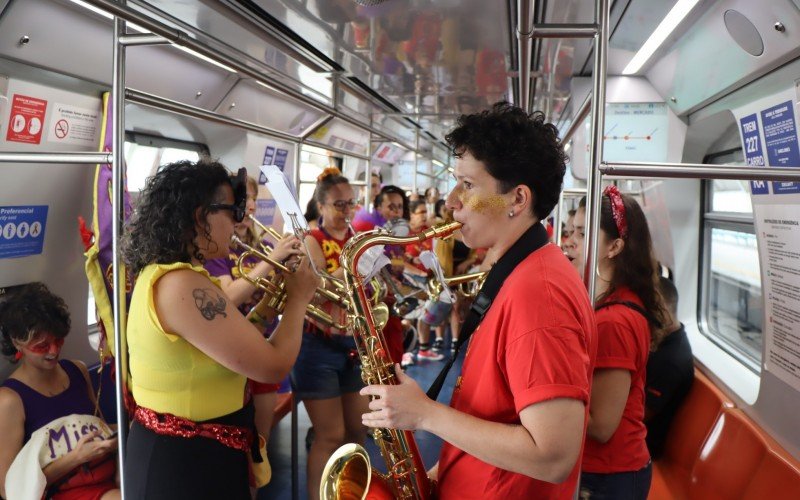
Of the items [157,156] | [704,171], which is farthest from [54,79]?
[704,171]

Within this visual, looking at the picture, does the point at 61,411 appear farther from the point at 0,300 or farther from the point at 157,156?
the point at 157,156

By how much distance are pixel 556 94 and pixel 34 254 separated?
4798mm

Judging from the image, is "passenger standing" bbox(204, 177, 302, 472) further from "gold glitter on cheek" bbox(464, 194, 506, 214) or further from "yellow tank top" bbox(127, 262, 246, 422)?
"gold glitter on cheek" bbox(464, 194, 506, 214)

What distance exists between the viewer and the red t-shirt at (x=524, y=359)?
1241 millimetres

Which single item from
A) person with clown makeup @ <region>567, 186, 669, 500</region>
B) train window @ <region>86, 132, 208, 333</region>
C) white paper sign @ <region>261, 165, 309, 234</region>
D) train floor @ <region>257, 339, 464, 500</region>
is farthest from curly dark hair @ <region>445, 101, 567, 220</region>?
train window @ <region>86, 132, 208, 333</region>

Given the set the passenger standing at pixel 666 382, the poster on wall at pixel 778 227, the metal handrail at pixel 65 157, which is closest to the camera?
the metal handrail at pixel 65 157

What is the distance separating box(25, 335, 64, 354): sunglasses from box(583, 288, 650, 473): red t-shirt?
8.66ft

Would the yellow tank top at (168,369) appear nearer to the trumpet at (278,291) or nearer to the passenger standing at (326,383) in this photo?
the trumpet at (278,291)

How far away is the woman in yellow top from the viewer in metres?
1.87

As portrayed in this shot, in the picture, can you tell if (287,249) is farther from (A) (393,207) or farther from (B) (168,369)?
(A) (393,207)

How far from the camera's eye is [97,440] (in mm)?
2828

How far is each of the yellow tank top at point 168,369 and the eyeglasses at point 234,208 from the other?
0.28 meters

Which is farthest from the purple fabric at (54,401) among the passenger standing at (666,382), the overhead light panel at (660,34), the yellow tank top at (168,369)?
the overhead light panel at (660,34)

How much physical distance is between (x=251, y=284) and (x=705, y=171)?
83.4 inches
